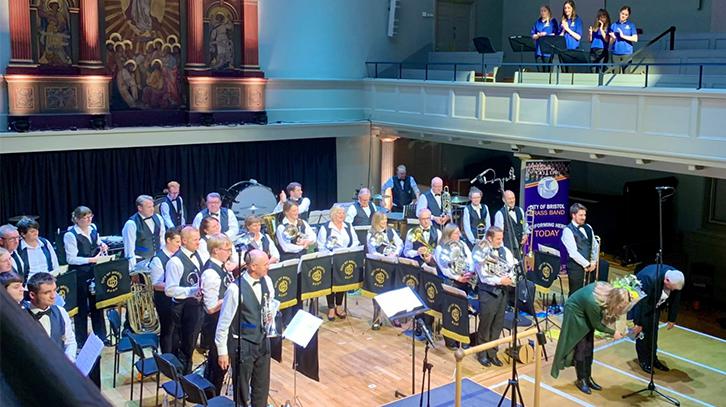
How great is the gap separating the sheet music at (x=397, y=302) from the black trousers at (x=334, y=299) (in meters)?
3.28

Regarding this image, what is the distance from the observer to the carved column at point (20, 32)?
12.9 metres

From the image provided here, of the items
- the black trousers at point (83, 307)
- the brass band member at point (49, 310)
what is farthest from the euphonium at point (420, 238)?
the brass band member at point (49, 310)

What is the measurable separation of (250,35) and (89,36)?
3.46m

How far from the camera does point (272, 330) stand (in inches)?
290

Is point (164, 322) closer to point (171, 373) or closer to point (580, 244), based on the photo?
point (171, 373)

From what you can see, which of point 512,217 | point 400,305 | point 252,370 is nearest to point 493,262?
point 400,305

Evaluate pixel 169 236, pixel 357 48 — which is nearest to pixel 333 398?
pixel 169 236

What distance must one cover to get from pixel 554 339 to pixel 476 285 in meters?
1.56

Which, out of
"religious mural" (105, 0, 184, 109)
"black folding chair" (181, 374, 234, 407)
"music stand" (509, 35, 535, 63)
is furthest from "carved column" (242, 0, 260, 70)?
"black folding chair" (181, 374, 234, 407)

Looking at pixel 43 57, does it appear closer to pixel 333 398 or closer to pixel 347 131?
pixel 347 131

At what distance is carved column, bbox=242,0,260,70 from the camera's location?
15820mm

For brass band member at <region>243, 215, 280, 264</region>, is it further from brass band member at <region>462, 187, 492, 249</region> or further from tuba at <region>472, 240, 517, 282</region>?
brass band member at <region>462, 187, 492, 249</region>

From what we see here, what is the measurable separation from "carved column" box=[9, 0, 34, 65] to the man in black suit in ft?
35.5

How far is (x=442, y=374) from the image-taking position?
9.46 metres
